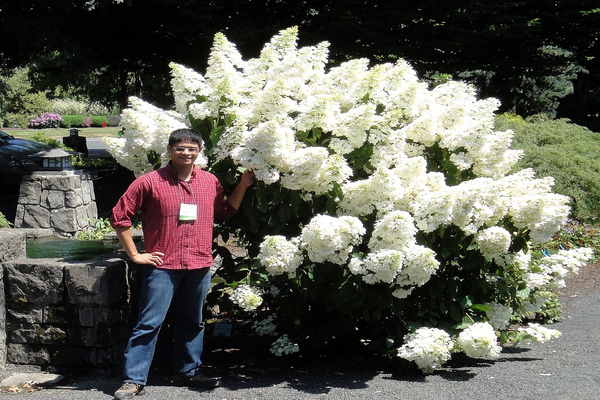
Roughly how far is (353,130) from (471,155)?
2.99 ft

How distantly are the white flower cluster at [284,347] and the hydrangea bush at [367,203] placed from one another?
1cm

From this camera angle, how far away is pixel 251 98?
184 inches

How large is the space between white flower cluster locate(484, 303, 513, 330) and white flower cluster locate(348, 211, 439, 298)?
Result: 39.6 inches

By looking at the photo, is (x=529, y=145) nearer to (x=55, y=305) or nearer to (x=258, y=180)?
(x=258, y=180)

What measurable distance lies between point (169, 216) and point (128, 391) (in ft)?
3.53

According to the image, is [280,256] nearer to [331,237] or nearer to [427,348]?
[331,237]

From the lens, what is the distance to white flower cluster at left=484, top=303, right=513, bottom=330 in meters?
4.71

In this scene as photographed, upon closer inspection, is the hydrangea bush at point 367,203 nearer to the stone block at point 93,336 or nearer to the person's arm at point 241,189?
the person's arm at point 241,189

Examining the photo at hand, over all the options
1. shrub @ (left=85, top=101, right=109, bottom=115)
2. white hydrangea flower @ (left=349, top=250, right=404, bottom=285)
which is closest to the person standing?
white hydrangea flower @ (left=349, top=250, right=404, bottom=285)

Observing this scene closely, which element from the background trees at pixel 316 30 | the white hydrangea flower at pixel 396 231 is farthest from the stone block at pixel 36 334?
the background trees at pixel 316 30

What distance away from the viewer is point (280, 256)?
4.08m

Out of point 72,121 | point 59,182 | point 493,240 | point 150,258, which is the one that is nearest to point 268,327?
point 150,258

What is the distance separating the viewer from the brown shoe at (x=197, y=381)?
13.8 ft

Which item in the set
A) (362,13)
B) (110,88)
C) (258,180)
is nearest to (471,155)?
(258,180)
